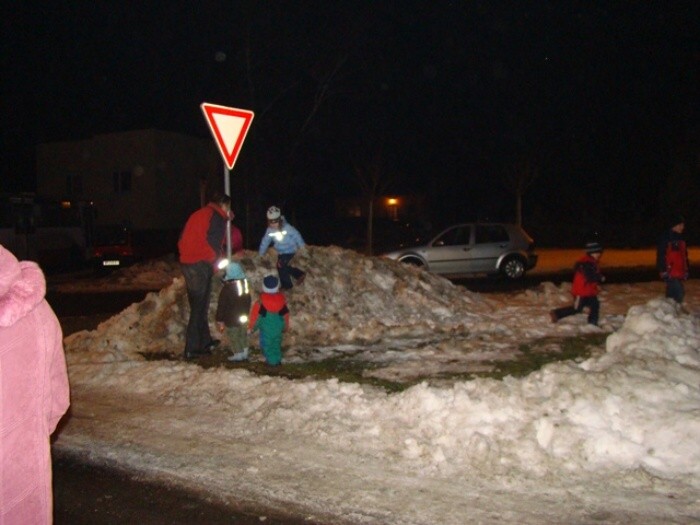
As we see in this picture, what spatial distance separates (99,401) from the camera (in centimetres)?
745

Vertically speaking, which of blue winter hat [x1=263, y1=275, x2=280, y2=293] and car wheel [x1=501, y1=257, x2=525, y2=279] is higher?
blue winter hat [x1=263, y1=275, x2=280, y2=293]

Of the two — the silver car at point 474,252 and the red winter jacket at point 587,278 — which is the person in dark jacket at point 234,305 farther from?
the silver car at point 474,252

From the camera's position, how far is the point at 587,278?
10.0 metres

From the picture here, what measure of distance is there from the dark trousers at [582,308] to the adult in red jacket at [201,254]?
17.0ft

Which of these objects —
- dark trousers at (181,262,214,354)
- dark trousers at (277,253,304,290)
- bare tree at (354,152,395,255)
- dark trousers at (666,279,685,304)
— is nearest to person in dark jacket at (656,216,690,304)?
dark trousers at (666,279,685,304)

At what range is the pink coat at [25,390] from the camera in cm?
248

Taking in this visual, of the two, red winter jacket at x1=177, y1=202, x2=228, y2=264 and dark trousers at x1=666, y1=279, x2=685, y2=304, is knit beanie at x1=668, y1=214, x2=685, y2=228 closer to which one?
dark trousers at x1=666, y1=279, x2=685, y2=304

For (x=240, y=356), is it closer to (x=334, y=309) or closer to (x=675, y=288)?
(x=334, y=309)

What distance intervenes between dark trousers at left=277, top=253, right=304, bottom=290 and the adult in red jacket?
1710 mm

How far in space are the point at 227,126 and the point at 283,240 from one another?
7.93 ft

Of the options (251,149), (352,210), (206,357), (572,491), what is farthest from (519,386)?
(352,210)

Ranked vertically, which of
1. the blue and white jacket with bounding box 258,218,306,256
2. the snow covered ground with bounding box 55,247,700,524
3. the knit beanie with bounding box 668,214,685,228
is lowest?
the snow covered ground with bounding box 55,247,700,524

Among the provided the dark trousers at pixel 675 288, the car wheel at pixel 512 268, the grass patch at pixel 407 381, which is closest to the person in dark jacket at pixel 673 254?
the dark trousers at pixel 675 288

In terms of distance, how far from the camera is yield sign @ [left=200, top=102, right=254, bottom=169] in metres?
8.38
